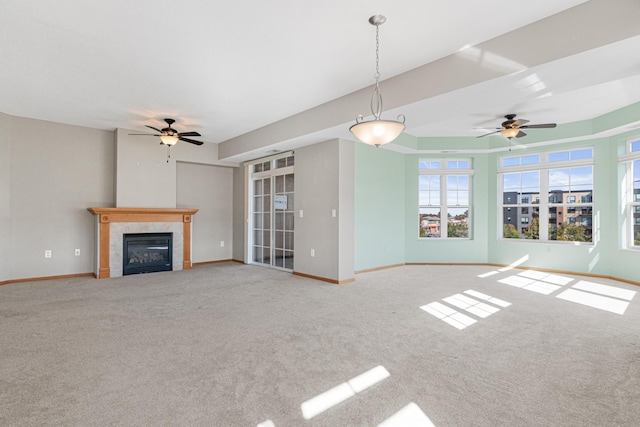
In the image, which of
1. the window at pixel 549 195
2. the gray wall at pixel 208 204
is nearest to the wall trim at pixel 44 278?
the gray wall at pixel 208 204

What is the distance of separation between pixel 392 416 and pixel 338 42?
3108 mm

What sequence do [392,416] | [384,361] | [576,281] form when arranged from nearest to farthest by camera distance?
[392,416]
[384,361]
[576,281]

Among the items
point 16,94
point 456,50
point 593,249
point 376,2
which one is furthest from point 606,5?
point 16,94

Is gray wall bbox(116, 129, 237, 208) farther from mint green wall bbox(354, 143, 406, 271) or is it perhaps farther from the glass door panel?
mint green wall bbox(354, 143, 406, 271)

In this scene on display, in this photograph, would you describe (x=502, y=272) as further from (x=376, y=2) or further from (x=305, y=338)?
(x=376, y=2)

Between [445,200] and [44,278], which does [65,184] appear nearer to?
[44,278]

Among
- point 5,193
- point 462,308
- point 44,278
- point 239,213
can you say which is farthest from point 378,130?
point 44,278

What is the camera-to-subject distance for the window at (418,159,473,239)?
7480mm

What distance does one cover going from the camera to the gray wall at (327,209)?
5.45 metres

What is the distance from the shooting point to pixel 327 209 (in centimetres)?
561

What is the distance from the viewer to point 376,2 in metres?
2.49

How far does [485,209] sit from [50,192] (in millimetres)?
8922

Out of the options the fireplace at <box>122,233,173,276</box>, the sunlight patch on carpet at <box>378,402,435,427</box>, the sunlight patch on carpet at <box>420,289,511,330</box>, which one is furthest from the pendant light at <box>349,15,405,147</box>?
the fireplace at <box>122,233,173,276</box>

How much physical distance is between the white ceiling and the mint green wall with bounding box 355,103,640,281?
4.23ft
